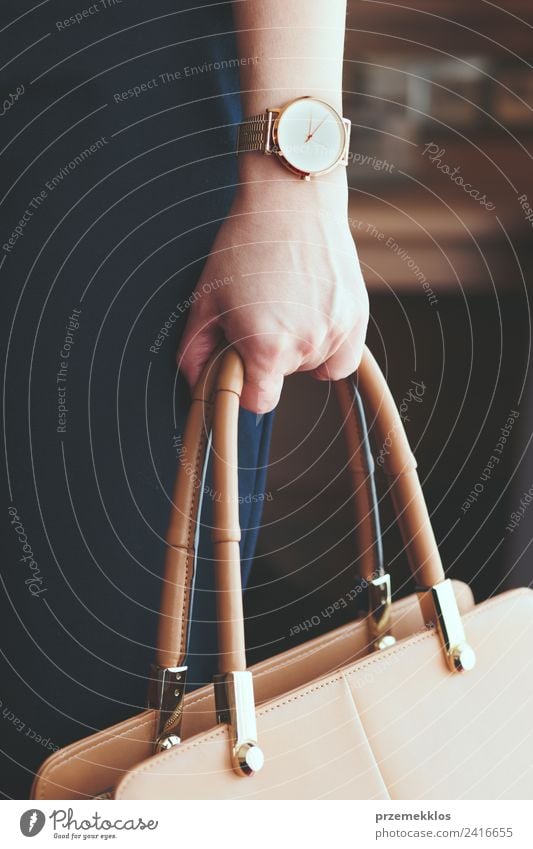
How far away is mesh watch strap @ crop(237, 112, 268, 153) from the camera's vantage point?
1.32ft

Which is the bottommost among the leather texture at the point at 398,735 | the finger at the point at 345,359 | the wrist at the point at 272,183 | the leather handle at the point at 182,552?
the leather texture at the point at 398,735

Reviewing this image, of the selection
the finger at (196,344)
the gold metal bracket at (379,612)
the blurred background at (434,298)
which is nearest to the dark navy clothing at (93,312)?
the finger at (196,344)

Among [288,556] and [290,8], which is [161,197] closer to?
[290,8]

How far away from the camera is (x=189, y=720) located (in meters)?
0.43

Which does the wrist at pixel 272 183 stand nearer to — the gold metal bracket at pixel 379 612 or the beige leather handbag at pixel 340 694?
the beige leather handbag at pixel 340 694

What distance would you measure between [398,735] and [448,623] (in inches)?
2.7

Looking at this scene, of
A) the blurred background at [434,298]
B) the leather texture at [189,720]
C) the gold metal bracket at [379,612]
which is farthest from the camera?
the blurred background at [434,298]

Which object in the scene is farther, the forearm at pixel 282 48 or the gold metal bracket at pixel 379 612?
the gold metal bracket at pixel 379 612

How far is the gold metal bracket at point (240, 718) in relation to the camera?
386 millimetres

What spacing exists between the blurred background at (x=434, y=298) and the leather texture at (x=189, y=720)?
602 mm

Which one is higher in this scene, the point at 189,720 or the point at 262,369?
the point at 262,369

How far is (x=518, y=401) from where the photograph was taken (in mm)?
1147

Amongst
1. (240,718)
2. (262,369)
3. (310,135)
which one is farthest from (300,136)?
(240,718)

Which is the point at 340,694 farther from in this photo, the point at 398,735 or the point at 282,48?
the point at 282,48
